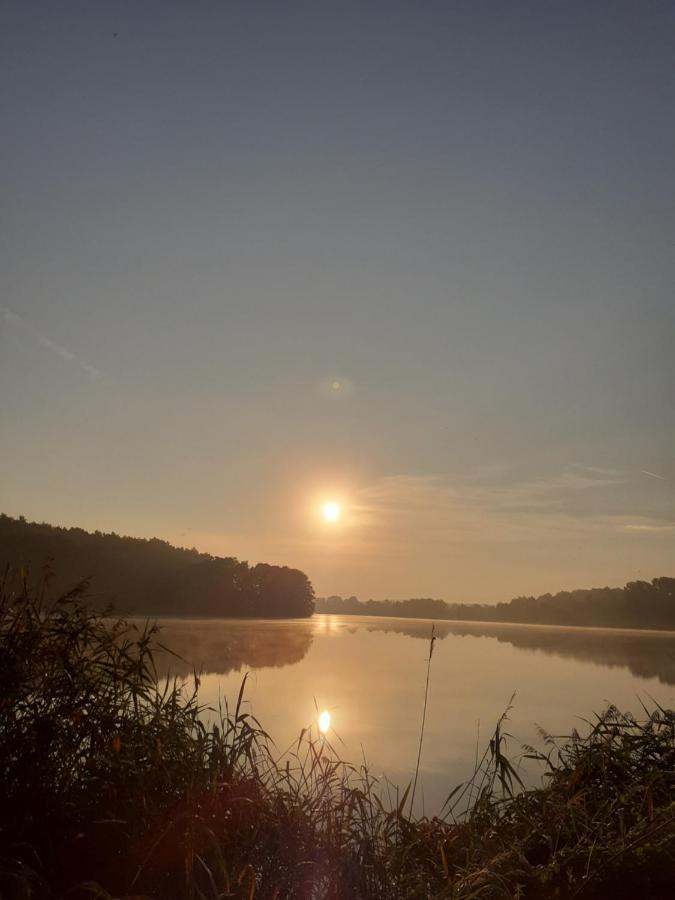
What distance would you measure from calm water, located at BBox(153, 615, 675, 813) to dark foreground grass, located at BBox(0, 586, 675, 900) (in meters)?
0.97

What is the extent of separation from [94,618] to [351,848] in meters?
2.07

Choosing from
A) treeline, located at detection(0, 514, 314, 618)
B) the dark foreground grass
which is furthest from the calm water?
treeline, located at detection(0, 514, 314, 618)

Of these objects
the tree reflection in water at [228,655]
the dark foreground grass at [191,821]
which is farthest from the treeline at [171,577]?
the dark foreground grass at [191,821]

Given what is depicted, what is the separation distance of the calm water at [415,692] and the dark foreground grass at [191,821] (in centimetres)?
97

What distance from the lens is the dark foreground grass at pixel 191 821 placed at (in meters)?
3.01

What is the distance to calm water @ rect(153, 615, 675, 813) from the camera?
796 centimetres

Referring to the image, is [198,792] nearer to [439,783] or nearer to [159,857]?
[159,857]

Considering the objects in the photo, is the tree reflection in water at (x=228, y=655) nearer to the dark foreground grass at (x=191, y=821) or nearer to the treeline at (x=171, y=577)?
the dark foreground grass at (x=191, y=821)

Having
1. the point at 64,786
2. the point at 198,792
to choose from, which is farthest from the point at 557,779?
the point at 64,786

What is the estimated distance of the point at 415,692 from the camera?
1391cm

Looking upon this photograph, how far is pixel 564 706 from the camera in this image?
40.1ft

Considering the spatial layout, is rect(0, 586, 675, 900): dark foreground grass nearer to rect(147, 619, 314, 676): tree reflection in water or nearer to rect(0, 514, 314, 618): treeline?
rect(147, 619, 314, 676): tree reflection in water

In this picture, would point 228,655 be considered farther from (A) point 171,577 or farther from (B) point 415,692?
(A) point 171,577

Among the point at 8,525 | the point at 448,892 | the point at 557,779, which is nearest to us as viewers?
the point at 448,892
